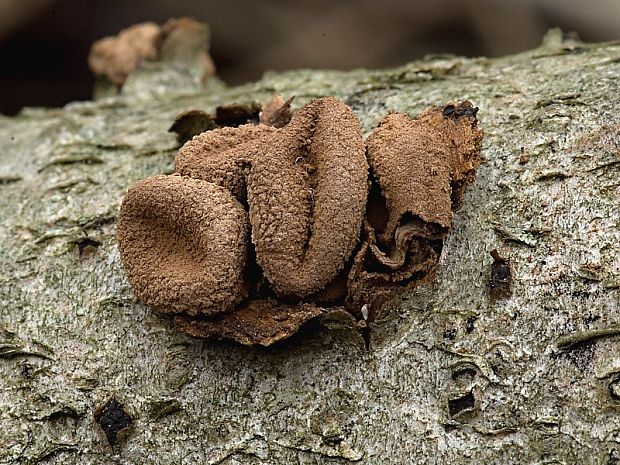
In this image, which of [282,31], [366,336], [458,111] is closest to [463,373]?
[366,336]


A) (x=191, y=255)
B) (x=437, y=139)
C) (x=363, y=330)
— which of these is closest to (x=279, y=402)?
(x=363, y=330)

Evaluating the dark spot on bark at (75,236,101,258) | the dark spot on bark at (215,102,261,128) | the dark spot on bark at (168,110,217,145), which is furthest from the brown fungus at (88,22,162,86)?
the dark spot on bark at (75,236,101,258)

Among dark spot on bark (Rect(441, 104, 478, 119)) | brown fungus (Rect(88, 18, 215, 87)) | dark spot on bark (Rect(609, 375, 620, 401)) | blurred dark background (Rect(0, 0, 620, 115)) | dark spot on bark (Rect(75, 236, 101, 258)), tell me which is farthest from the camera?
blurred dark background (Rect(0, 0, 620, 115))

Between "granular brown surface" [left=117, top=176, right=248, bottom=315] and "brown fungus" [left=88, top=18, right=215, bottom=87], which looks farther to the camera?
"brown fungus" [left=88, top=18, right=215, bottom=87]

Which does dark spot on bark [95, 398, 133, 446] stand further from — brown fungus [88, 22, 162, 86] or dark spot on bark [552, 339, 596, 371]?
brown fungus [88, 22, 162, 86]

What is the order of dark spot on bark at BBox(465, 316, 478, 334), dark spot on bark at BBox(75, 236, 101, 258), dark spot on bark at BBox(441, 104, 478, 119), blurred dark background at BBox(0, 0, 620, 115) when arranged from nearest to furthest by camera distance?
dark spot on bark at BBox(465, 316, 478, 334)
dark spot on bark at BBox(441, 104, 478, 119)
dark spot on bark at BBox(75, 236, 101, 258)
blurred dark background at BBox(0, 0, 620, 115)

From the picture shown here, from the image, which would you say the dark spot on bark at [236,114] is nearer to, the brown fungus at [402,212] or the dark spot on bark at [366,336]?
the brown fungus at [402,212]

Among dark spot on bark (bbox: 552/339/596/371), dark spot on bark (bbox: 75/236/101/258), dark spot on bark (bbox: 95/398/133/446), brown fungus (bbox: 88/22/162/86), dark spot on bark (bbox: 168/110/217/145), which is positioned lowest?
dark spot on bark (bbox: 95/398/133/446)

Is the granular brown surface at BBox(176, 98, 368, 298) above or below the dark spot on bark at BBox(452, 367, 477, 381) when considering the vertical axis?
above
